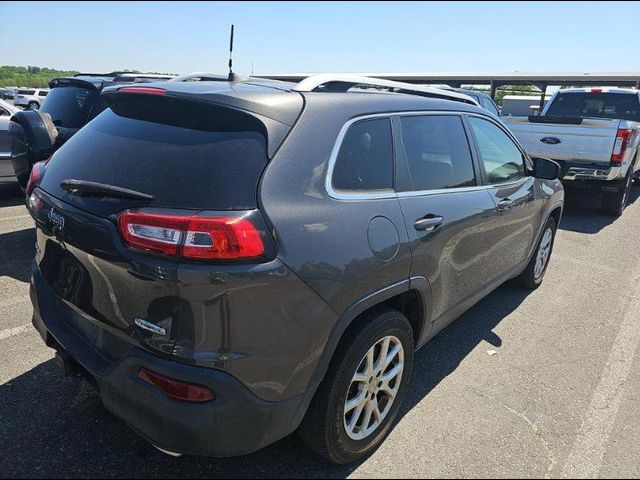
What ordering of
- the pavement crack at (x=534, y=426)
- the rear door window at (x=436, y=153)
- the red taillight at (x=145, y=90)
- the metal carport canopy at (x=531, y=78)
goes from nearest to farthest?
the red taillight at (x=145, y=90) → the pavement crack at (x=534, y=426) → the rear door window at (x=436, y=153) → the metal carport canopy at (x=531, y=78)

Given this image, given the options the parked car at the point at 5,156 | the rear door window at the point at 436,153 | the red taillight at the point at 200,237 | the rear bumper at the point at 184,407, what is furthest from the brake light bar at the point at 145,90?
the parked car at the point at 5,156

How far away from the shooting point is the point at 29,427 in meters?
2.52

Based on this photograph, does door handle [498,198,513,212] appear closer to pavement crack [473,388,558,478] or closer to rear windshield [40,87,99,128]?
pavement crack [473,388,558,478]

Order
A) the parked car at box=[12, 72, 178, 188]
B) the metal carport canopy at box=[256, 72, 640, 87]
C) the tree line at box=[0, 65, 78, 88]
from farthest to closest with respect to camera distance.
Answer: the tree line at box=[0, 65, 78, 88] < the metal carport canopy at box=[256, 72, 640, 87] < the parked car at box=[12, 72, 178, 188]

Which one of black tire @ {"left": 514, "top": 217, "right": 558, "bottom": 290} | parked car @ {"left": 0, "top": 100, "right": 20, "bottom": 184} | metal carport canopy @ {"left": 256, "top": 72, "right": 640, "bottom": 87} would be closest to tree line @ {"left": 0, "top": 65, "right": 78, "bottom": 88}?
metal carport canopy @ {"left": 256, "top": 72, "right": 640, "bottom": 87}

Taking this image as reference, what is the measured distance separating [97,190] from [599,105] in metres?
10.5

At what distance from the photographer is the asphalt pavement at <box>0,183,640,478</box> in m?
2.37

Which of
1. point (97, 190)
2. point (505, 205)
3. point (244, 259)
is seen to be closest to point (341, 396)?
point (244, 259)

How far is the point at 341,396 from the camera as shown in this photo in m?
2.22

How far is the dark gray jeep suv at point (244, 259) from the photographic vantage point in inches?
70.9

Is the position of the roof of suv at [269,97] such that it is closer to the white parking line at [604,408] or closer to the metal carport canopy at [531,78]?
the white parking line at [604,408]

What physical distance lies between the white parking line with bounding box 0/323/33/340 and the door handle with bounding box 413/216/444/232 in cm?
288

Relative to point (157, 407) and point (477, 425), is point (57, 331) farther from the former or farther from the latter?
point (477, 425)

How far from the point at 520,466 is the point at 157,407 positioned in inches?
71.5
